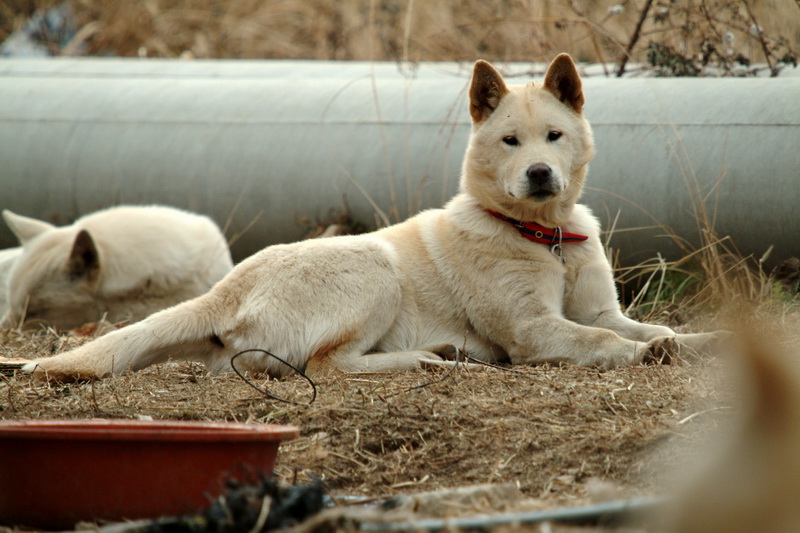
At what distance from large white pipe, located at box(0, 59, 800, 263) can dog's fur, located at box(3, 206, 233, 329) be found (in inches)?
19.6

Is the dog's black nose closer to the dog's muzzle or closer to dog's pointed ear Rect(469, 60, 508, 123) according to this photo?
the dog's muzzle

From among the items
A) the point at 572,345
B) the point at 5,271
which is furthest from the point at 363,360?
the point at 5,271

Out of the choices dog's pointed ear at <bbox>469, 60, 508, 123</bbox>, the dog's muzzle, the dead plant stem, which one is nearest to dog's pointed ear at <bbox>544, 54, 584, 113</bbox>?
dog's pointed ear at <bbox>469, 60, 508, 123</bbox>

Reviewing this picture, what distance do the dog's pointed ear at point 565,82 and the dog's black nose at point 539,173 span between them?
49 cm

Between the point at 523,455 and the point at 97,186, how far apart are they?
16.9 ft

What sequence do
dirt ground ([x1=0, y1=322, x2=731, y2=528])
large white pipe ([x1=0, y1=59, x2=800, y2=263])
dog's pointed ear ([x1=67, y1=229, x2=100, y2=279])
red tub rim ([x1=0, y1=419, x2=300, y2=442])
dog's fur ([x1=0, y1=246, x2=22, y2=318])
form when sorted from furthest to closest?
dog's fur ([x1=0, y1=246, x2=22, y2=318]) < dog's pointed ear ([x1=67, y1=229, x2=100, y2=279]) < large white pipe ([x1=0, y1=59, x2=800, y2=263]) < dirt ground ([x1=0, y1=322, x2=731, y2=528]) < red tub rim ([x1=0, y1=419, x2=300, y2=442])

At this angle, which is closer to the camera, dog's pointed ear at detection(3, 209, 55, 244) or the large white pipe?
the large white pipe

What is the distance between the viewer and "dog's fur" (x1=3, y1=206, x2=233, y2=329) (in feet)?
18.9

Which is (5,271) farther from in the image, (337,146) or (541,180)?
(541,180)

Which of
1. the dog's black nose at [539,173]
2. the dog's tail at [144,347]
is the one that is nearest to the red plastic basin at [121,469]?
the dog's tail at [144,347]

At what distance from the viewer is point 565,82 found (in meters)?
4.01

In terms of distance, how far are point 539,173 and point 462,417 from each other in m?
1.30

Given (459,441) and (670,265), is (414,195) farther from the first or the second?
(459,441)

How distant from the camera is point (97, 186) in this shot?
679 centimetres
